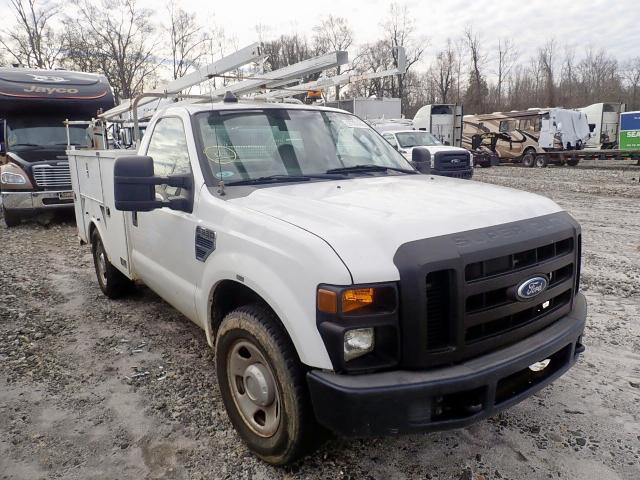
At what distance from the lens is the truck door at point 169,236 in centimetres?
331

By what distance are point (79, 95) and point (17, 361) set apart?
28.3 feet

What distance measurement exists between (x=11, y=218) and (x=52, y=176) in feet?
4.11

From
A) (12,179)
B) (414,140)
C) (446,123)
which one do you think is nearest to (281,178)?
(12,179)

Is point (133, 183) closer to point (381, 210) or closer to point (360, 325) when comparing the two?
point (381, 210)

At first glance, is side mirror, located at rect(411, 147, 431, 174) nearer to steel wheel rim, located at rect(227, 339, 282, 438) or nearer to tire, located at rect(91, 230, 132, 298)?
steel wheel rim, located at rect(227, 339, 282, 438)

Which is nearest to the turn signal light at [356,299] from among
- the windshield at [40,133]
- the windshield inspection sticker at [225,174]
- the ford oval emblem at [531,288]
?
the ford oval emblem at [531,288]

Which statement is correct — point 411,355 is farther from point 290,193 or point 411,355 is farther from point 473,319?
point 290,193

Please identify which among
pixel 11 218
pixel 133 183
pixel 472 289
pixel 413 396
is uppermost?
pixel 133 183

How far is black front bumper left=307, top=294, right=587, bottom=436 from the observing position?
2.07 m

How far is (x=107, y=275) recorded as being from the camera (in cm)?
536

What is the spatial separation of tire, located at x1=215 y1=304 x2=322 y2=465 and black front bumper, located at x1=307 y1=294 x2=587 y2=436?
0.15m

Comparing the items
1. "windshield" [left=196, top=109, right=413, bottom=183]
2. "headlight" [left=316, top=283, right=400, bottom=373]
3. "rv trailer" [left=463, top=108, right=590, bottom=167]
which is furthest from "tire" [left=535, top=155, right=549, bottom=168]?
"headlight" [left=316, top=283, right=400, bottom=373]

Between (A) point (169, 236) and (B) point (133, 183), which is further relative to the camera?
(A) point (169, 236)

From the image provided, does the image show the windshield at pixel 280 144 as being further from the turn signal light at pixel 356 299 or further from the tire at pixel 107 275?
the tire at pixel 107 275
